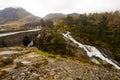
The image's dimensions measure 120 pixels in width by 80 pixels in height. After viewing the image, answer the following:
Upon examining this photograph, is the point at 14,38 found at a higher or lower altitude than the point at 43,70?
lower

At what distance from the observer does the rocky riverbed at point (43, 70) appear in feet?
55.2

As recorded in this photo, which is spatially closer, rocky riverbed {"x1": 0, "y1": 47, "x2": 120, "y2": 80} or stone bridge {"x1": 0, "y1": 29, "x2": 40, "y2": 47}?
rocky riverbed {"x1": 0, "y1": 47, "x2": 120, "y2": 80}

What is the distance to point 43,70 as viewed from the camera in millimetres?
17766

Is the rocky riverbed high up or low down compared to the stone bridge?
up

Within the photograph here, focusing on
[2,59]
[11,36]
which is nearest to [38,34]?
[11,36]

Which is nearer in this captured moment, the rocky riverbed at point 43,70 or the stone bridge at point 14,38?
the rocky riverbed at point 43,70

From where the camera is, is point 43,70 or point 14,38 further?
point 14,38

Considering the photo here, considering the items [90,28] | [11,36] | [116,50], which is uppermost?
[11,36]

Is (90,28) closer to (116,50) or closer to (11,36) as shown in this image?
(116,50)

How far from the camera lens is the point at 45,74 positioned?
56.3ft

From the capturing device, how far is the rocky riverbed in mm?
16812

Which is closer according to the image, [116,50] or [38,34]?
[38,34]

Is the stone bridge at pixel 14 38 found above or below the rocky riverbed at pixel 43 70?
below

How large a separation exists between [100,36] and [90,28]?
687 centimetres
